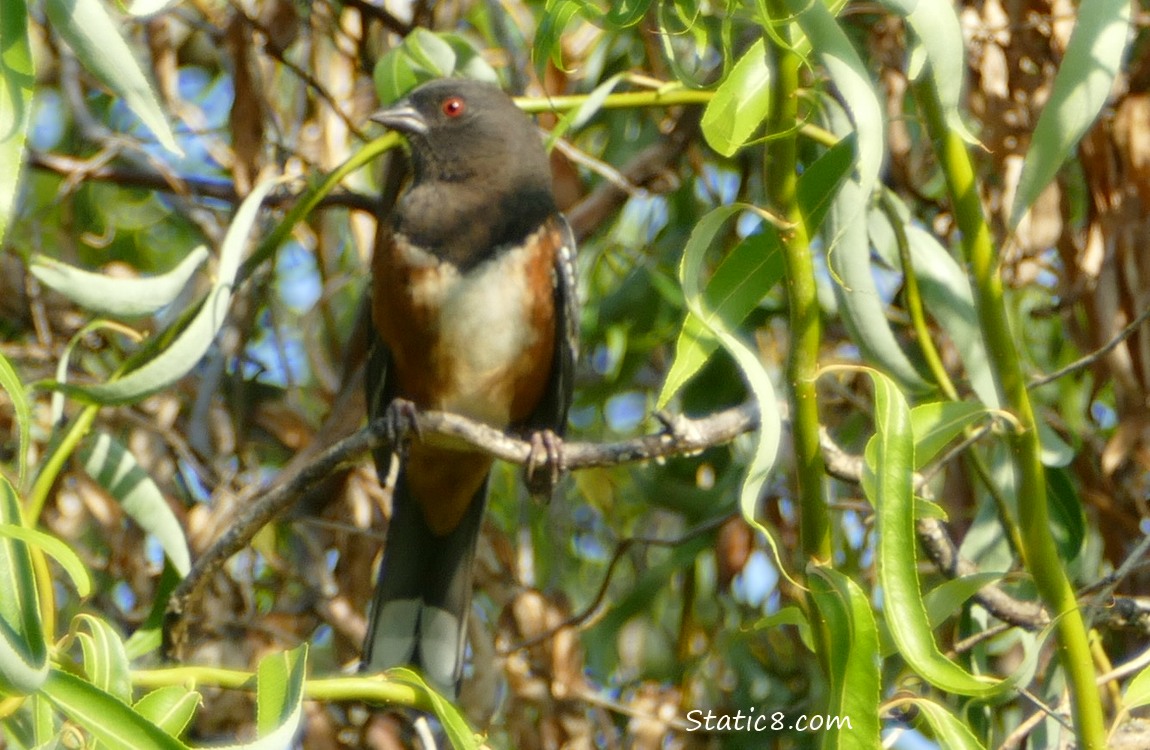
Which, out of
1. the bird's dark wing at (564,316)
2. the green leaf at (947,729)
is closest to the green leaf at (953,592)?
the green leaf at (947,729)

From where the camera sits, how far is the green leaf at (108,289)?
2590mm

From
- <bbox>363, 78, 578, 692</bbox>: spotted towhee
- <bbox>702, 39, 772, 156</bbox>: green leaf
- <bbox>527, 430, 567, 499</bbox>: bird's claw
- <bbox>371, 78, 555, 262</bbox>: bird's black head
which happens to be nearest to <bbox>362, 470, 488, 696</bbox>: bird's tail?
<bbox>363, 78, 578, 692</bbox>: spotted towhee

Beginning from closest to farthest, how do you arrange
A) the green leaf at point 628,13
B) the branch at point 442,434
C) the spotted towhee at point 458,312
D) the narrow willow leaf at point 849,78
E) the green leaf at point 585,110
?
the narrow willow leaf at point 849,78
the green leaf at point 628,13
the branch at point 442,434
the green leaf at point 585,110
the spotted towhee at point 458,312

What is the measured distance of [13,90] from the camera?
Result: 1658 millimetres

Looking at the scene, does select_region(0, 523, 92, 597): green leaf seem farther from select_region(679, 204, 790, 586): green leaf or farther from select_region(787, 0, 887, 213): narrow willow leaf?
select_region(787, 0, 887, 213): narrow willow leaf

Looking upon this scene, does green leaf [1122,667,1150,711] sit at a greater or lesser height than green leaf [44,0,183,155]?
lesser

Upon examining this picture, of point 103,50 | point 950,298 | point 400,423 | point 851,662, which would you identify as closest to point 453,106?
point 400,423

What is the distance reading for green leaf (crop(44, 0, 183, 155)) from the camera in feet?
5.65

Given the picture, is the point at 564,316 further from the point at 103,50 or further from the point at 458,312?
the point at 103,50

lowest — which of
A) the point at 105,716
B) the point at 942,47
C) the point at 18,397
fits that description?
the point at 105,716

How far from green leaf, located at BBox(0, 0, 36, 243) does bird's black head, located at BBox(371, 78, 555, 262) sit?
90.4 inches

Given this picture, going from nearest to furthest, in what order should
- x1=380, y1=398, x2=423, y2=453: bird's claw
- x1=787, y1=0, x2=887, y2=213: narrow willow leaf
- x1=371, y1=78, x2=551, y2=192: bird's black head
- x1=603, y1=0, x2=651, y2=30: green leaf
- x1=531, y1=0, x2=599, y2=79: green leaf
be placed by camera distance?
x1=787, y1=0, x2=887, y2=213: narrow willow leaf
x1=603, y1=0, x2=651, y2=30: green leaf
x1=531, y1=0, x2=599, y2=79: green leaf
x1=380, y1=398, x2=423, y2=453: bird's claw
x1=371, y1=78, x2=551, y2=192: bird's black head

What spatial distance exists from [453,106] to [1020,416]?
8.68ft

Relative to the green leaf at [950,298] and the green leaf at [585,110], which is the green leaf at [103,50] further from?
the green leaf at [585,110]
